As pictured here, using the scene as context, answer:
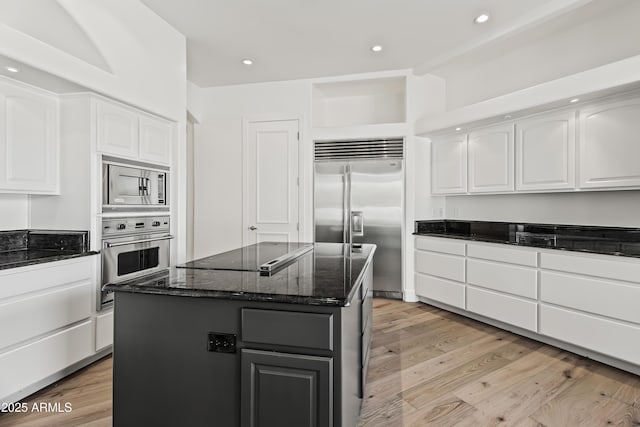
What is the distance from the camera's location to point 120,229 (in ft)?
8.82

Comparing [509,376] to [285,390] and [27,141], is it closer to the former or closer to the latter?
[285,390]

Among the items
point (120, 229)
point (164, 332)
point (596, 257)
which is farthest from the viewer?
point (120, 229)

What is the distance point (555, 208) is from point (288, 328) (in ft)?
11.0

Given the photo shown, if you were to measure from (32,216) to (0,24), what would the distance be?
1.37 m

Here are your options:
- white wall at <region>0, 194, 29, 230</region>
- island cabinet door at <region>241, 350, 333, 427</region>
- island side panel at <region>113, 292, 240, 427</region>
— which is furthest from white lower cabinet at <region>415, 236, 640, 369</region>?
white wall at <region>0, 194, 29, 230</region>

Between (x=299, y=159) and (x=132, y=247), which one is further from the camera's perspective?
(x=299, y=159)

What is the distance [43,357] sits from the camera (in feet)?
7.03

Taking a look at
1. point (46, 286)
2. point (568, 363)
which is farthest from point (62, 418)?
point (568, 363)

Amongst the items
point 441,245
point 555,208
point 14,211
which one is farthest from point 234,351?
point 555,208

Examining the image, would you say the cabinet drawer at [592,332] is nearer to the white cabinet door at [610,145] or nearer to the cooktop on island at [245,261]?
the white cabinet door at [610,145]

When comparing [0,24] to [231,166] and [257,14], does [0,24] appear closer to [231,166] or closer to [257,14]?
[257,14]

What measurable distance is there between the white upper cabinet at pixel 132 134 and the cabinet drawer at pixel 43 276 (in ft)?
2.77

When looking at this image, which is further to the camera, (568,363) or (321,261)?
(568,363)

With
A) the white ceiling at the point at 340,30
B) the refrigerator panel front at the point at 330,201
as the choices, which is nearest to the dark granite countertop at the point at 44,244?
the white ceiling at the point at 340,30
